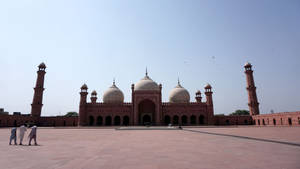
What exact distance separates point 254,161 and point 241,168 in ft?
2.59

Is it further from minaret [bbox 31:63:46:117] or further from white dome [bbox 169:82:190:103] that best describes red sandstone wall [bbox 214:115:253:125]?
minaret [bbox 31:63:46:117]

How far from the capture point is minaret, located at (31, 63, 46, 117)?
1309 inches

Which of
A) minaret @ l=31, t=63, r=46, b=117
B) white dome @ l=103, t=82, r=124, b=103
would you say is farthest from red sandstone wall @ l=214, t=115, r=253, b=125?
minaret @ l=31, t=63, r=46, b=117

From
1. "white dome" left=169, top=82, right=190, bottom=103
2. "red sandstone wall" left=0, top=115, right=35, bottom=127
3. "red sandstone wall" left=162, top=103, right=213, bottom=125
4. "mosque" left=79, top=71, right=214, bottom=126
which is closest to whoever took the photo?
"red sandstone wall" left=0, top=115, right=35, bottom=127

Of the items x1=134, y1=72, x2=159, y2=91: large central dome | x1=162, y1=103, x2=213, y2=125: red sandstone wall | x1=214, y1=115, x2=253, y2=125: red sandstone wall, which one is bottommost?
x1=214, y1=115, x2=253, y2=125: red sandstone wall

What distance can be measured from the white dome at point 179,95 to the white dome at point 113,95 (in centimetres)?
1010

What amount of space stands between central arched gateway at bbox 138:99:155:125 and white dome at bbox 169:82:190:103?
17.3 ft

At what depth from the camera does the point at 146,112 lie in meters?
34.1

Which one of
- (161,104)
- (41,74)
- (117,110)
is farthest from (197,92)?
(41,74)

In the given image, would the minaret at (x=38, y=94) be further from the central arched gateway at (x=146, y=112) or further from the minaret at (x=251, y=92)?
the minaret at (x=251, y=92)

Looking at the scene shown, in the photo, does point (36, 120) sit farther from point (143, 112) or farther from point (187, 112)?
point (187, 112)

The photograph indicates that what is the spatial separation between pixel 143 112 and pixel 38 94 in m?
19.1

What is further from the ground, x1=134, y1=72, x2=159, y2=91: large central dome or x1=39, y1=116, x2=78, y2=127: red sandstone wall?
x1=134, y1=72, x2=159, y2=91: large central dome

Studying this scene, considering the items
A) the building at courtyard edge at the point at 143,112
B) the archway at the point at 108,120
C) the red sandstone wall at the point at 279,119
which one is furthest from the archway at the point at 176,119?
the red sandstone wall at the point at 279,119
